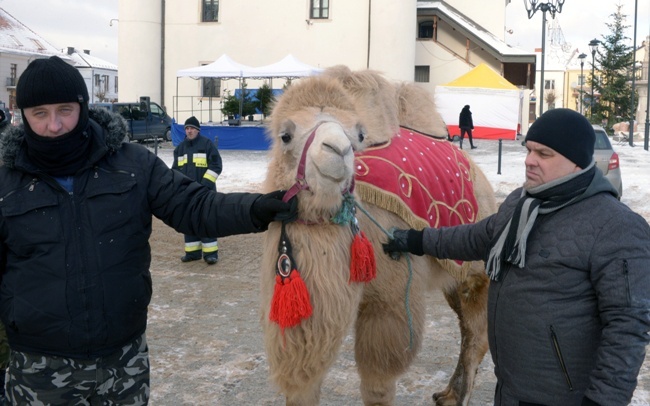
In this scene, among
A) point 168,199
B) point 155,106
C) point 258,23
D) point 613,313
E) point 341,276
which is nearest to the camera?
point 613,313

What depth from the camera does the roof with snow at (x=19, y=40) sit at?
161 feet

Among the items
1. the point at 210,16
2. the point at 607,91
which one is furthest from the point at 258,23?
the point at 607,91

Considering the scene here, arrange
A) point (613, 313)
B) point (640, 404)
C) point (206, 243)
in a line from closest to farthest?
point (613, 313), point (640, 404), point (206, 243)

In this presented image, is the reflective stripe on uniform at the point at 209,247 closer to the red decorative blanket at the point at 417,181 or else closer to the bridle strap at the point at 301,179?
the red decorative blanket at the point at 417,181

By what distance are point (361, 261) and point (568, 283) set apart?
0.95 metres

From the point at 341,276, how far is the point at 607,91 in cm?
3871

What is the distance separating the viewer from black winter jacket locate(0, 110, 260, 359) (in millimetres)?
2443

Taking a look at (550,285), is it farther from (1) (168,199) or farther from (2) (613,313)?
(1) (168,199)

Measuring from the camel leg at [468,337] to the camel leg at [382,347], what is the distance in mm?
974

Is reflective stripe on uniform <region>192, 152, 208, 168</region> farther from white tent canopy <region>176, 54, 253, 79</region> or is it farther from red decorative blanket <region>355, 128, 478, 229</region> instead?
white tent canopy <region>176, 54, 253, 79</region>

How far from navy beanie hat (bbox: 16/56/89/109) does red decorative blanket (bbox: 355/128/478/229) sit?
5.03 ft

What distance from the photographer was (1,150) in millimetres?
2508

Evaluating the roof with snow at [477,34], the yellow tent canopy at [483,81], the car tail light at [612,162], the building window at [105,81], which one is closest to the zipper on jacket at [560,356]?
the car tail light at [612,162]

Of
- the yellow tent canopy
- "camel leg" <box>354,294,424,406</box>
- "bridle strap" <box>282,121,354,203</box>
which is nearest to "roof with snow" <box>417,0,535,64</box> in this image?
the yellow tent canopy
